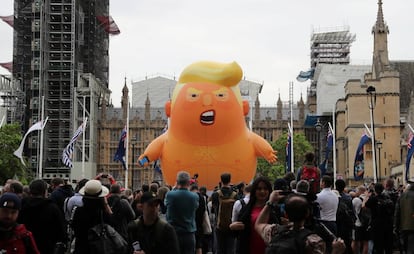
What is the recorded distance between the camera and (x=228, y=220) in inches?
441

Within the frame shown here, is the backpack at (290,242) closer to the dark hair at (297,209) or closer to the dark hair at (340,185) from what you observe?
the dark hair at (297,209)

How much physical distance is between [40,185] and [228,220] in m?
3.52

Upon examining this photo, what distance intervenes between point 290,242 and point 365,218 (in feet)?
31.9

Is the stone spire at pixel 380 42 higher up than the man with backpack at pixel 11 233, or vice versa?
the stone spire at pixel 380 42

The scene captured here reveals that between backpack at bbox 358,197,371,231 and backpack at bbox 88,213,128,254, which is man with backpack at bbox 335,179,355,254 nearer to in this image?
backpack at bbox 358,197,371,231

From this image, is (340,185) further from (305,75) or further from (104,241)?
(305,75)

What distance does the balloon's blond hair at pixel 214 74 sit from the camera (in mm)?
21594

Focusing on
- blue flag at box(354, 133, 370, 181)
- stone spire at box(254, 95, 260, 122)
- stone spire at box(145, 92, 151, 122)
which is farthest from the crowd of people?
stone spire at box(254, 95, 260, 122)

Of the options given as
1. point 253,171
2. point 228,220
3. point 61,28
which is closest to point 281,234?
point 228,220

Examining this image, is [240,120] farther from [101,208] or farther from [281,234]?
[281,234]

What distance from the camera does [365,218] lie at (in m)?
14.7

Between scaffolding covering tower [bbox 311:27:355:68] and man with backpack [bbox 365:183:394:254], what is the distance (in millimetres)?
74654

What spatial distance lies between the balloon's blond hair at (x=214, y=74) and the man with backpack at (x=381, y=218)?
8.86 meters

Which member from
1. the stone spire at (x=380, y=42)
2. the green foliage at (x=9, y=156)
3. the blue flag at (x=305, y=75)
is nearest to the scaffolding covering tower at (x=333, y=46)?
the blue flag at (x=305, y=75)
